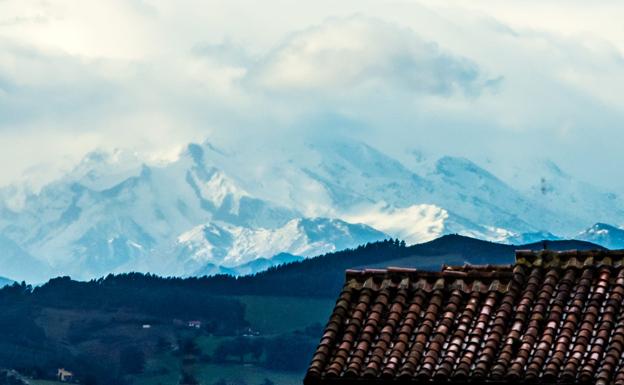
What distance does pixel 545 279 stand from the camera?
31.3 m

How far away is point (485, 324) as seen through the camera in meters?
30.5

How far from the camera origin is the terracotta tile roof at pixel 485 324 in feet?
96.3

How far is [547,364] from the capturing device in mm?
29297

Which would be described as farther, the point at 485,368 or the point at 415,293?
the point at 415,293

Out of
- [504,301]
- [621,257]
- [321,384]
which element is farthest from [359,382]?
[621,257]

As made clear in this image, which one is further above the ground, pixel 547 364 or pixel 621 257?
pixel 621 257

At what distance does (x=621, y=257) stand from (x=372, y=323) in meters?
3.97

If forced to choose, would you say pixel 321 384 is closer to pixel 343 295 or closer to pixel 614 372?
pixel 343 295

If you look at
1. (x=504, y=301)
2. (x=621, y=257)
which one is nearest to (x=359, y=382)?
(x=504, y=301)

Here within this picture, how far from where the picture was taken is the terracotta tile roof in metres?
29.4

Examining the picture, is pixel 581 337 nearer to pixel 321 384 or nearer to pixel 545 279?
pixel 545 279

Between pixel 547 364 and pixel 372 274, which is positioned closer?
pixel 547 364

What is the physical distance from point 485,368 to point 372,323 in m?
2.39

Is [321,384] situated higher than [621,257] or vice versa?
[621,257]
